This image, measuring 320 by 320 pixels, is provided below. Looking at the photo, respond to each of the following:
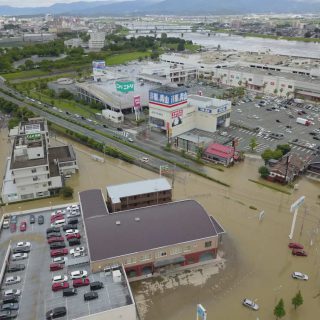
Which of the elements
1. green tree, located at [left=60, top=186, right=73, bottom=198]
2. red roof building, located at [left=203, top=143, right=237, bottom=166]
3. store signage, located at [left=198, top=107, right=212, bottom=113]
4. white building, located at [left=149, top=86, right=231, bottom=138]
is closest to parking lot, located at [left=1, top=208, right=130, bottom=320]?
green tree, located at [left=60, top=186, right=73, bottom=198]

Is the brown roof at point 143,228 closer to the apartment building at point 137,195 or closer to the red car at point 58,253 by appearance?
the red car at point 58,253

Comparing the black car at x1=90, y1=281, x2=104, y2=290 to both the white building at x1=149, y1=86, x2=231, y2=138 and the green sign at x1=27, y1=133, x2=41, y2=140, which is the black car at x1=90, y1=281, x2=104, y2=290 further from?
the white building at x1=149, y1=86, x2=231, y2=138

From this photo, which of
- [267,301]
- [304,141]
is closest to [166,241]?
[267,301]

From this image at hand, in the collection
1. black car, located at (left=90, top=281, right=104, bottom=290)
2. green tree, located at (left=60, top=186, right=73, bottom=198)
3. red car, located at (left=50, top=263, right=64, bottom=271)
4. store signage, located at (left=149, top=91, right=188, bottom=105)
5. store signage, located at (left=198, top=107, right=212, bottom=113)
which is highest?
store signage, located at (left=149, top=91, right=188, bottom=105)

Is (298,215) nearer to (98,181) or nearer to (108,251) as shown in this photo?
(108,251)

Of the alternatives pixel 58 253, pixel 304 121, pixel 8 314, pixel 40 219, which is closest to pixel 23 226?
pixel 40 219

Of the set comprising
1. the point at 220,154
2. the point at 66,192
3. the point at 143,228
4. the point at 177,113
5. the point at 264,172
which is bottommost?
the point at 66,192

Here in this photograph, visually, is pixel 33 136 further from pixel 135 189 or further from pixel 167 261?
pixel 167 261
